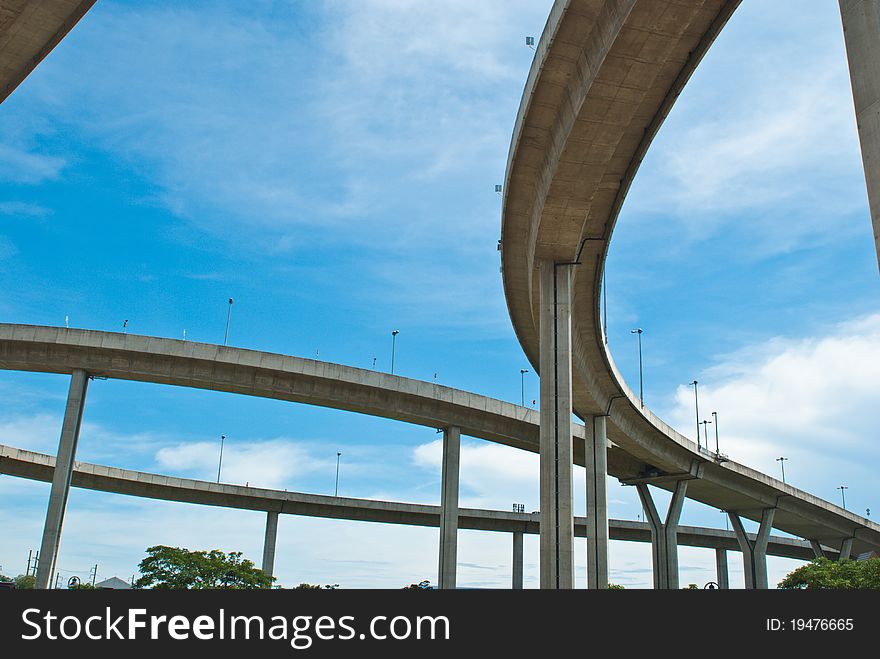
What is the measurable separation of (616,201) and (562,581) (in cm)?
1392

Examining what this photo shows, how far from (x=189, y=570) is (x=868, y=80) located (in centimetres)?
4740

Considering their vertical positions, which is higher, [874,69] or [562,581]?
[874,69]

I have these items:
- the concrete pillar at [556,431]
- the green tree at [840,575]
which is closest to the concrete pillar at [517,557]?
the green tree at [840,575]

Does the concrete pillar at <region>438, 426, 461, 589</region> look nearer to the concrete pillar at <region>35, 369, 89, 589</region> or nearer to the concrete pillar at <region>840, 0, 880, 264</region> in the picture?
the concrete pillar at <region>35, 369, 89, 589</region>

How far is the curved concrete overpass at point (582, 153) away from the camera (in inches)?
777

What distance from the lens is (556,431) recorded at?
3072 cm

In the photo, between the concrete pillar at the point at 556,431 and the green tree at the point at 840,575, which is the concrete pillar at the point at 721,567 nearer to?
the green tree at the point at 840,575

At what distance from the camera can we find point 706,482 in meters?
65.6

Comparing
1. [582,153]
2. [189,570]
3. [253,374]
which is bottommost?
[189,570]

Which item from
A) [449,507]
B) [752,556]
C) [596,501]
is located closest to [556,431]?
[596,501]

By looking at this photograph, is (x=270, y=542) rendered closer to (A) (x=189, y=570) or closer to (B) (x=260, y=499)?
(B) (x=260, y=499)
